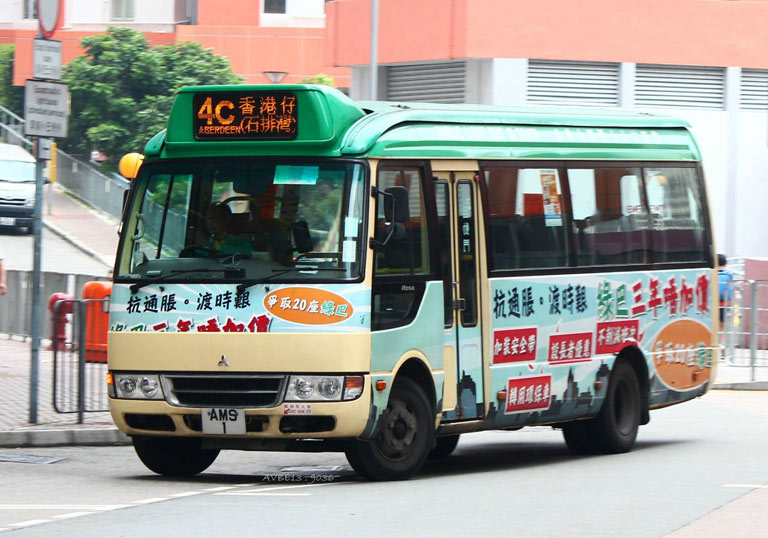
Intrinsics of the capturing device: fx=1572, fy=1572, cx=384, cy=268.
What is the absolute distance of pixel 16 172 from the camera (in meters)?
45.5

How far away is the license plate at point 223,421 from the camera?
1068 cm

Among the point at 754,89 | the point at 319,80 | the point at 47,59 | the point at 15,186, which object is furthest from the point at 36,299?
the point at 319,80

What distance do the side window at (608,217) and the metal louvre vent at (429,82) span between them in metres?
20.3

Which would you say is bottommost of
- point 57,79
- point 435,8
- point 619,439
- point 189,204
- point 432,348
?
point 619,439

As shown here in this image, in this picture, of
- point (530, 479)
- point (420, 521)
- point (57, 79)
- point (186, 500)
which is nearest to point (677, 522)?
point (420, 521)

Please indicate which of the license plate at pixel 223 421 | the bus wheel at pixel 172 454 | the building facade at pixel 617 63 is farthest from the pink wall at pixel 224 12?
the license plate at pixel 223 421

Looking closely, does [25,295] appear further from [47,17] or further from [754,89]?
[754,89]

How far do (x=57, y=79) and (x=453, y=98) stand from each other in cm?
2150

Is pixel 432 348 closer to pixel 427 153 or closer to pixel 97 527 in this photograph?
pixel 427 153

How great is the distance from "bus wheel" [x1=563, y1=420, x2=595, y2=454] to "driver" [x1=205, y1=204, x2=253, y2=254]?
412 cm

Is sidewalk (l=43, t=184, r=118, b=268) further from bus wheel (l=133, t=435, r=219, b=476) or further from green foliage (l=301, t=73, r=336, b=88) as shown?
bus wheel (l=133, t=435, r=219, b=476)

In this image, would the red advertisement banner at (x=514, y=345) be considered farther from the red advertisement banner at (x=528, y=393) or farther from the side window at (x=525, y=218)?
the side window at (x=525, y=218)

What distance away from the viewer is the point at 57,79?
13906 millimetres

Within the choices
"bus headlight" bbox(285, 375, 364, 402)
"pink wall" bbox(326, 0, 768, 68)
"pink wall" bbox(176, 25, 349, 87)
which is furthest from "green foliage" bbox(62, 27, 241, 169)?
"bus headlight" bbox(285, 375, 364, 402)
